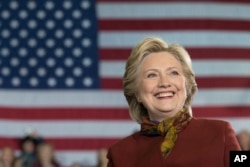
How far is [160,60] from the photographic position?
4.72 feet

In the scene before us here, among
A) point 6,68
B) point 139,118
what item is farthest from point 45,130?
point 139,118

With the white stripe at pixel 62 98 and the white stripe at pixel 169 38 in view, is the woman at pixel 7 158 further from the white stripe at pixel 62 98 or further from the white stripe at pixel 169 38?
the white stripe at pixel 169 38

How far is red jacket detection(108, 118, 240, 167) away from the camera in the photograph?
1328mm

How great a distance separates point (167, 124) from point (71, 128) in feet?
11.5

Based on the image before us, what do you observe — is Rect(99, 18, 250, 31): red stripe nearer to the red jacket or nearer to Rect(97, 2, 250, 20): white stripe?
Rect(97, 2, 250, 20): white stripe

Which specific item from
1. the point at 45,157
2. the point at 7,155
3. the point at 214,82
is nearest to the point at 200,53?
the point at 214,82

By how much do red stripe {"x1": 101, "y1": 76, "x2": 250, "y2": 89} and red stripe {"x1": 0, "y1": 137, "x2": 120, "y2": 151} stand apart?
1.26 feet

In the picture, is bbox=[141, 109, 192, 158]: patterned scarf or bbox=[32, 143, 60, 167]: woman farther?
bbox=[32, 143, 60, 167]: woman

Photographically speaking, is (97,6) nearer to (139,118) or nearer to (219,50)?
(219,50)

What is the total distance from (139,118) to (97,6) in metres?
3.49

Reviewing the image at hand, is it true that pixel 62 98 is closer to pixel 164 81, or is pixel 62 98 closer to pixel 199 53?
pixel 199 53

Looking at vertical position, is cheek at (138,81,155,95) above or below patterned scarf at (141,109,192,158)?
above

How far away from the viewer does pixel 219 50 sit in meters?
4.94

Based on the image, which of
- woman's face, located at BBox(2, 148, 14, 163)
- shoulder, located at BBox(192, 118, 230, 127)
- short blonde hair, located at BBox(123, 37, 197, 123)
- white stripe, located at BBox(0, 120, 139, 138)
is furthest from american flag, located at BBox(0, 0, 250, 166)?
shoulder, located at BBox(192, 118, 230, 127)
